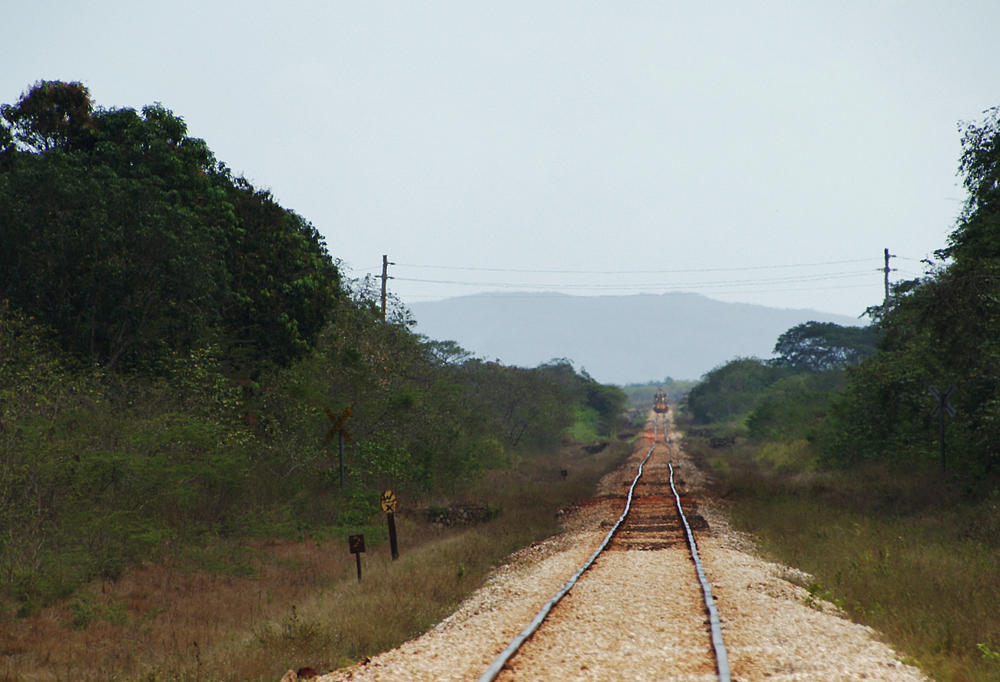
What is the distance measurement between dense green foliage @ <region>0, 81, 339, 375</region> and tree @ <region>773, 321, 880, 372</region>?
67.2 meters

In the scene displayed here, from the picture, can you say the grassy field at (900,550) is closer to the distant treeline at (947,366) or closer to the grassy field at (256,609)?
the distant treeline at (947,366)

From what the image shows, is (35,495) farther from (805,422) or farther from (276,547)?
(805,422)

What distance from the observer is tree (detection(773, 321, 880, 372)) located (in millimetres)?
79250

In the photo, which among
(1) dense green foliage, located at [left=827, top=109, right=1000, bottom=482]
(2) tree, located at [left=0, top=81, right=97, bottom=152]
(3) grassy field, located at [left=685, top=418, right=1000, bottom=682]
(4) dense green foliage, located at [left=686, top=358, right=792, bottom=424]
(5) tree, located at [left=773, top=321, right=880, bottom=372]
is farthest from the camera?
(4) dense green foliage, located at [left=686, top=358, right=792, bottom=424]

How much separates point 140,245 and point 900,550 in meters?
18.0

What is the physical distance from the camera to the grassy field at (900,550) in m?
8.57

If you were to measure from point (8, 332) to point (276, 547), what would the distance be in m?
7.44

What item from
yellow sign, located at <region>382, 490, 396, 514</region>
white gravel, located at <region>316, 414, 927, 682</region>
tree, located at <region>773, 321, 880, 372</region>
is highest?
tree, located at <region>773, 321, 880, 372</region>

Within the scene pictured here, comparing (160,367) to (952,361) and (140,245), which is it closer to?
(140,245)

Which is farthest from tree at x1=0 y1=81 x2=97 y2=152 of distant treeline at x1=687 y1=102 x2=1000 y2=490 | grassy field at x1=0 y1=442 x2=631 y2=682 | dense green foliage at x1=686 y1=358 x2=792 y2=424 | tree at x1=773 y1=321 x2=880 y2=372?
dense green foliage at x1=686 y1=358 x2=792 y2=424

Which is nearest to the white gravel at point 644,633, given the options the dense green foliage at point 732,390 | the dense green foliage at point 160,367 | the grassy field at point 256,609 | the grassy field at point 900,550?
the grassy field at point 900,550

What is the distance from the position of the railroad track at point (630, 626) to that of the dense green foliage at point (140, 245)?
12.2 metres

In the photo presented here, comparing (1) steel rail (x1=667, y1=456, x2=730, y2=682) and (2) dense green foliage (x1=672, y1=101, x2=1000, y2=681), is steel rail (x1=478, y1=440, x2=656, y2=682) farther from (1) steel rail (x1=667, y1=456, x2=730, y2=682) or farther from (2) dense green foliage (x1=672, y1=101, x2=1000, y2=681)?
(2) dense green foliage (x1=672, y1=101, x2=1000, y2=681)

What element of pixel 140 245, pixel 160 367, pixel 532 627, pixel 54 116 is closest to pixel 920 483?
pixel 532 627
